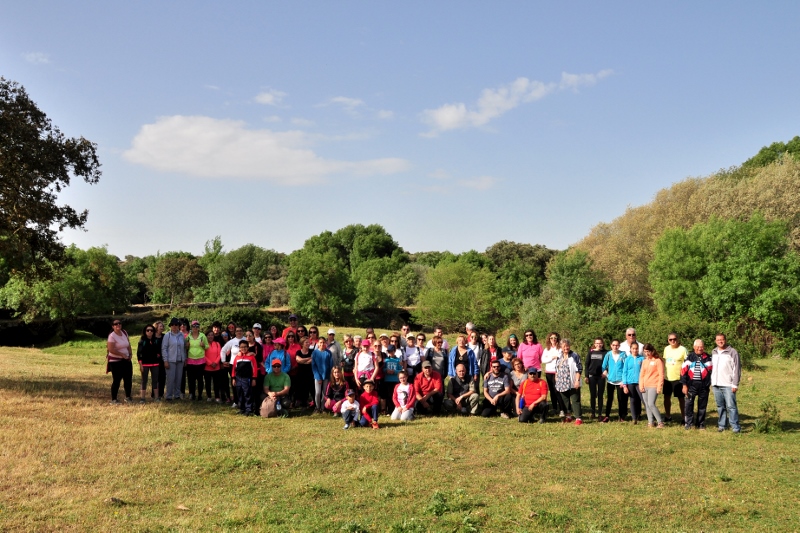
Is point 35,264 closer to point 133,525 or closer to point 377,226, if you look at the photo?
point 133,525

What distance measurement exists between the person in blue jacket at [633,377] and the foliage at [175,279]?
5668 cm

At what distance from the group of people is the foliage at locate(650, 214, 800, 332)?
1639 cm

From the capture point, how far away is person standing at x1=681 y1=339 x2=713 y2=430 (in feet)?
37.7

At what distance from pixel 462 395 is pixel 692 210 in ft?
90.1

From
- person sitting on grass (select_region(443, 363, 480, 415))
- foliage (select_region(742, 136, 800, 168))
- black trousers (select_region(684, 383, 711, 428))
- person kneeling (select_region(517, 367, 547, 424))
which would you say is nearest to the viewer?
black trousers (select_region(684, 383, 711, 428))

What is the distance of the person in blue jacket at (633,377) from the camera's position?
12.0 metres

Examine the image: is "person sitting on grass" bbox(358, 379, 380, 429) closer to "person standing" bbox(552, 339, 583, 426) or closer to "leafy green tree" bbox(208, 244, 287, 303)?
"person standing" bbox(552, 339, 583, 426)

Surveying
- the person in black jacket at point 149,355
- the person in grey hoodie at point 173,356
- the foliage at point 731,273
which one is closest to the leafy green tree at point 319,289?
the foliage at point 731,273

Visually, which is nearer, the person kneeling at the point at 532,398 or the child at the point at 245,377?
the person kneeling at the point at 532,398

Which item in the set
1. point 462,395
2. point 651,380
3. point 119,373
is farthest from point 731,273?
point 119,373

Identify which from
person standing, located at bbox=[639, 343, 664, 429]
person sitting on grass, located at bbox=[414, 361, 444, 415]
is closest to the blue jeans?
person standing, located at bbox=[639, 343, 664, 429]

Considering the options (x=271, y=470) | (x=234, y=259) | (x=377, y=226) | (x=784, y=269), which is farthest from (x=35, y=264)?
(x=377, y=226)

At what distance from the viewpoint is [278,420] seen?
12.1 metres

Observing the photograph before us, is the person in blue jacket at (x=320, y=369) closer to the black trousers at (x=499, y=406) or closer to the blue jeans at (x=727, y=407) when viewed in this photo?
the black trousers at (x=499, y=406)
